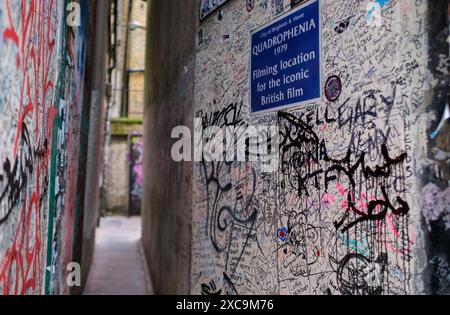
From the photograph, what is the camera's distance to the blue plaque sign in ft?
Result: 8.42

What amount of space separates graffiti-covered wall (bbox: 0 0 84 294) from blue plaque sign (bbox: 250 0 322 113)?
1403 mm

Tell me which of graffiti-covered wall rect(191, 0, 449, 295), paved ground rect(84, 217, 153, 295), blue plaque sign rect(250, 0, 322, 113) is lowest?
paved ground rect(84, 217, 153, 295)

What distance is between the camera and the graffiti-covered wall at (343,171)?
1906mm

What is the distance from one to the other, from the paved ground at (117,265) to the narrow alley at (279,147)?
2436 millimetres

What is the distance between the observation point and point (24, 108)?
183 cm

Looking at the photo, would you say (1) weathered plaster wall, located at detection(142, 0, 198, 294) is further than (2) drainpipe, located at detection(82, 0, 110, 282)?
No

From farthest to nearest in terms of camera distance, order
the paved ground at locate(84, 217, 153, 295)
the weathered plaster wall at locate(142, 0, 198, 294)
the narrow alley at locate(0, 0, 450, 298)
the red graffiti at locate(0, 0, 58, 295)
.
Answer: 1. the paved ground at locate(84, 217, 153, 295)
2. the weathered plaster wall at locate(142, 0, 198, 294)
3. the narrow alley at locate(0, 0, 450, 298)
4. the red graffiti at locate(0, 0, 58, 295)

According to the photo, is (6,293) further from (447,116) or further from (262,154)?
(447,116)

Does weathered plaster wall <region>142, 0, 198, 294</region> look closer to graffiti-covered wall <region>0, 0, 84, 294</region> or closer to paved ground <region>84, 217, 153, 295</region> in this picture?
paved ground <region>84, 217, 153, 295</region>

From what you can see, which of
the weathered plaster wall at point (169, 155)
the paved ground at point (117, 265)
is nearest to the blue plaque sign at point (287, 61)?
the weathered plaster wall at point (169, 155)

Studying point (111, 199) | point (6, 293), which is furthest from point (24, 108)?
point (111, 199)

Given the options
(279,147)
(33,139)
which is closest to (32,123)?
(33,139)

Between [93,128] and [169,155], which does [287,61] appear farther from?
[93,128]

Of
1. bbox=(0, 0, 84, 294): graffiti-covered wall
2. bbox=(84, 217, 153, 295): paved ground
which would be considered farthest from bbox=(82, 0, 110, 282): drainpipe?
bbox=(0, 0, 84, 294): graffiti-covered wall
